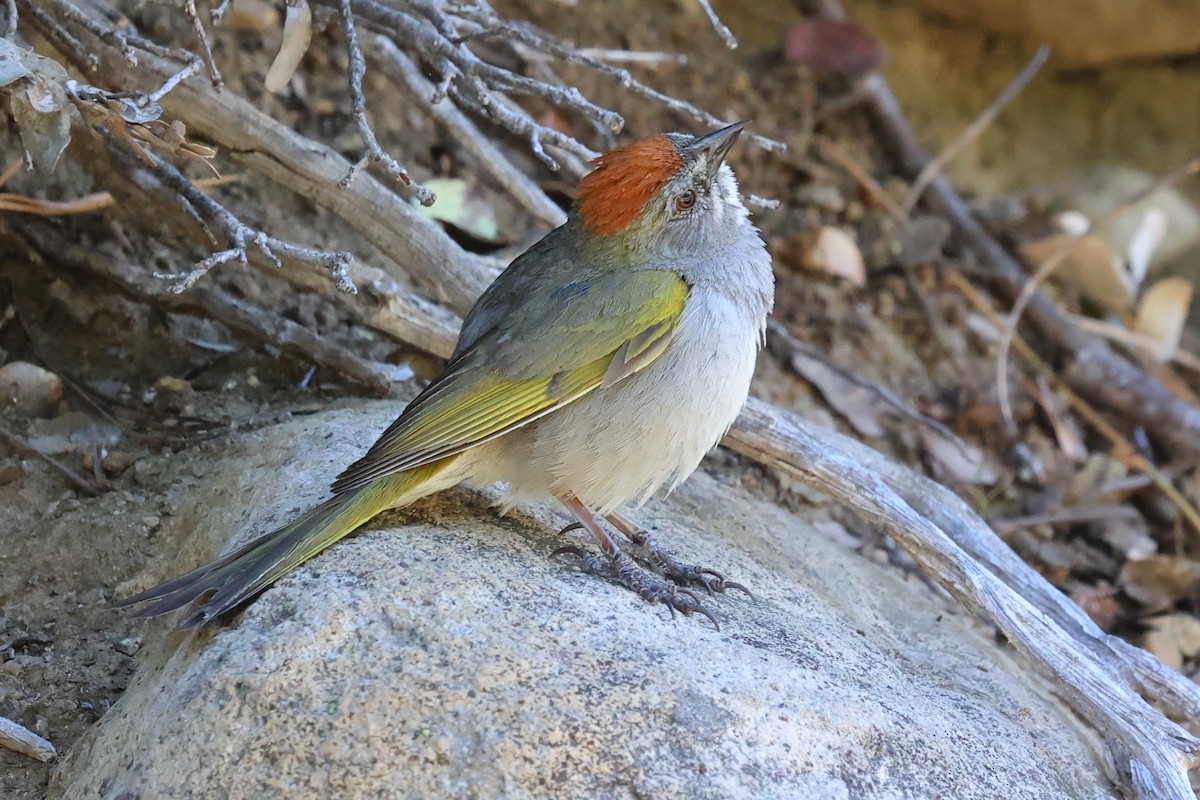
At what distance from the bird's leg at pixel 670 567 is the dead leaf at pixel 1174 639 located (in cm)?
192

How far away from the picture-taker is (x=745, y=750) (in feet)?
7.50

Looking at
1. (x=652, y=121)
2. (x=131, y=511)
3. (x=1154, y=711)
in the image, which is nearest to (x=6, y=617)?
(x=131, y=511)

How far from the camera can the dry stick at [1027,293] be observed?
5.02 meters

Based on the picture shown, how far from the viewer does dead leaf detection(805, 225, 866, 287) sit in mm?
5000

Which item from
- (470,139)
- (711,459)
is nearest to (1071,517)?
(711,459)

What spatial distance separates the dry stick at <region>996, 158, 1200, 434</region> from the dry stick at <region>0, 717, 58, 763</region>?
3958 millimetres

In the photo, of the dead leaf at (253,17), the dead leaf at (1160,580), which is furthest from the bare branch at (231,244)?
the dead leaf at (1160,580)

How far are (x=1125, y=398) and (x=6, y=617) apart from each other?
461 centimetres

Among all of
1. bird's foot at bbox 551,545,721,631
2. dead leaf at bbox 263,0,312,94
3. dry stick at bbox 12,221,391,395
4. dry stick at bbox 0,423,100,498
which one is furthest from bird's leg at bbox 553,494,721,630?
dead leaf at bbox 263,0,312,94

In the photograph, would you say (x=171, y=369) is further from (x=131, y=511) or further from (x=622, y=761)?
(x=622, y=761)

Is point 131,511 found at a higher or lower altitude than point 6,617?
higher

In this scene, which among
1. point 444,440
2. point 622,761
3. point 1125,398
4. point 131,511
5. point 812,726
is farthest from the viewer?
point 1125,398

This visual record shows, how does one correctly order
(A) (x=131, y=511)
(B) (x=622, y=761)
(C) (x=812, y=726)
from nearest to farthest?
(B) (x=622, y=761)
(C) (x=812, y=726)
(A) (x=131, y=511)

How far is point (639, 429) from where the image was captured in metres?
2.94
